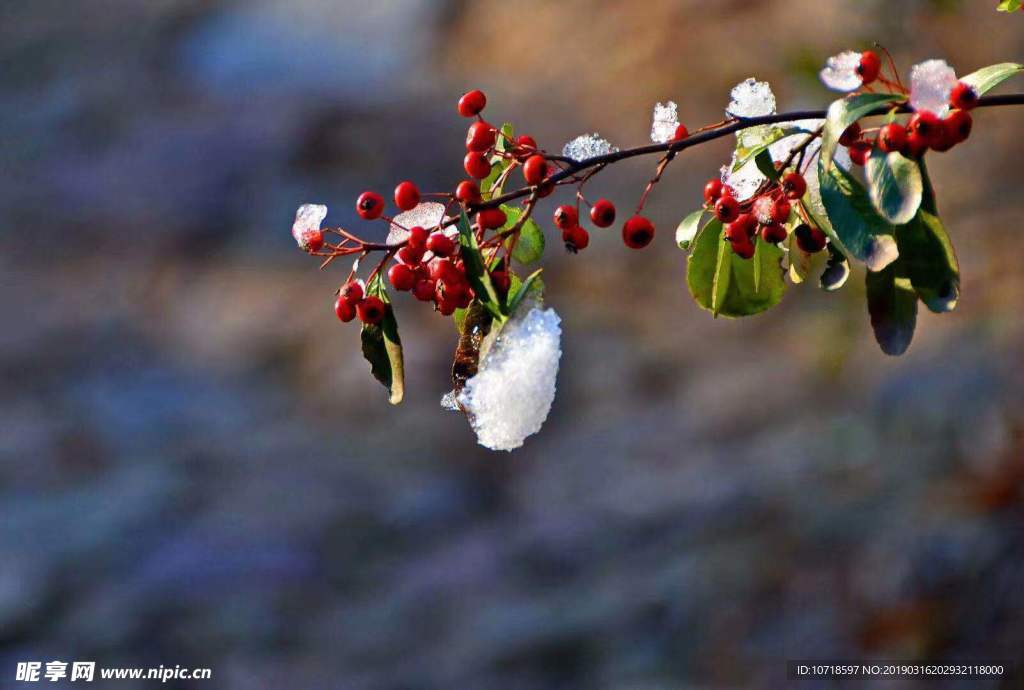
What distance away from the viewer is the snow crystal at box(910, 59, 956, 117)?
3.00 ft

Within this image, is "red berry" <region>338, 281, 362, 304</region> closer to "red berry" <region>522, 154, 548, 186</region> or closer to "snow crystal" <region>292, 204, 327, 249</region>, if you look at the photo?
"snow crystal" <region>292, 204, 327, 249</region>

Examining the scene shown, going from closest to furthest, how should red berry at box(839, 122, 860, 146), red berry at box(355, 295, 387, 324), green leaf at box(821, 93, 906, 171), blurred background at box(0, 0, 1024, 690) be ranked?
green leaf at box(821, 93, 906, 171) → red berry at box(839, 122, 860, 146) → red berry at box(355, 295, 387, 324) → blurred background at box(0, 0, 1024, 690)

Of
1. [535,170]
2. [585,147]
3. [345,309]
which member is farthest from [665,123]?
[345,309]

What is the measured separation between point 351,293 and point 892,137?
1.87ft

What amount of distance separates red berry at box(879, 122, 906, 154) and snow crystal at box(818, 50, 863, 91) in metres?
0.10

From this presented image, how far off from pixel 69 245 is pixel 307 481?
8.46 feet

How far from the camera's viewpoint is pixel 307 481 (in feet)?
15.3

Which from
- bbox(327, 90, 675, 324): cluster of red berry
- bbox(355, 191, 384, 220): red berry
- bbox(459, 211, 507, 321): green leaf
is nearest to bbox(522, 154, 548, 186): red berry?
bbox(327, 90, 675, 324): cluster of red berry

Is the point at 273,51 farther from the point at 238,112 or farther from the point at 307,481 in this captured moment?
the point at 307,481

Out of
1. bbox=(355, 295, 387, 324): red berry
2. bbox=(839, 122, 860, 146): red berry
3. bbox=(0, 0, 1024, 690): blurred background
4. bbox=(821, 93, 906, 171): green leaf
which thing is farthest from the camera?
bbox=(0, 0, 1024, 690): blurred background

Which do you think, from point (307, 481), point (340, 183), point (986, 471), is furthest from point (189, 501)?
point (986, 471)

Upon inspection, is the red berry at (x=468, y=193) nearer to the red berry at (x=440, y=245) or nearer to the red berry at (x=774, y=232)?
the red berry at (x=440, y=245)

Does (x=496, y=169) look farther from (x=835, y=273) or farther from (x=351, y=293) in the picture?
(x=835, y=273)

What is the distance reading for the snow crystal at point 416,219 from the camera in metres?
1.15
